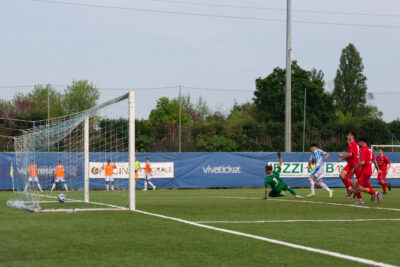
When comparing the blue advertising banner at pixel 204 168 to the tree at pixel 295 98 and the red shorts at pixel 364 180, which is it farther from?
the tree at pixel 295 98

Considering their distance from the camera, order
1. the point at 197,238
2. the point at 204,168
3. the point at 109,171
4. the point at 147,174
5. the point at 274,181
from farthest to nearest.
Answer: the point at 204,168 → the point at 147,174 → the point at 109,171 → the point at 274,181 → the point at 197,238

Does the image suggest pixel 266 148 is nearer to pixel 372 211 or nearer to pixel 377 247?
pixel 372 211

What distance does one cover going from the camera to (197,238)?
332 inches

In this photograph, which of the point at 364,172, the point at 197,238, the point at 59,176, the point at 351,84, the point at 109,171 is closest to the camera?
the point at 197,238

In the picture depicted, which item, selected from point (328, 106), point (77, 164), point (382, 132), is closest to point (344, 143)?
point (382, 132)

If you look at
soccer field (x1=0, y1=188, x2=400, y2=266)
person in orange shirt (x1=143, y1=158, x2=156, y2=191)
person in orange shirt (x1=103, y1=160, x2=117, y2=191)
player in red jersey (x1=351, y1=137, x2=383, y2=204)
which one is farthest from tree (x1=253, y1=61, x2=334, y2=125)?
soccer field (x1=0, y1=188, x2=400, y2=266)

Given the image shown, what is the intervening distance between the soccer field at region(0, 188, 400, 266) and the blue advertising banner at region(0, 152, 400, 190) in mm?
18456

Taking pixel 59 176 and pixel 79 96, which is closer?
pixel 59 176

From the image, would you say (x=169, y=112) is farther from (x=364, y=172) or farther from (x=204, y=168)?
(x=364, y=172)

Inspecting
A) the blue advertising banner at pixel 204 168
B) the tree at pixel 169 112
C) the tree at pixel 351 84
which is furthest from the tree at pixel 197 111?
the tree at pixel 351 84

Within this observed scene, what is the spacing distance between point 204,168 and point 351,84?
71.9 meters

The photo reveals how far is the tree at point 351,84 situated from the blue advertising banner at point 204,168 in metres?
64.9

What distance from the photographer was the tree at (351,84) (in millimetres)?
98812

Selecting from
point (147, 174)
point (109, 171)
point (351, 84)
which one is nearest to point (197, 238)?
point (109, 171)
